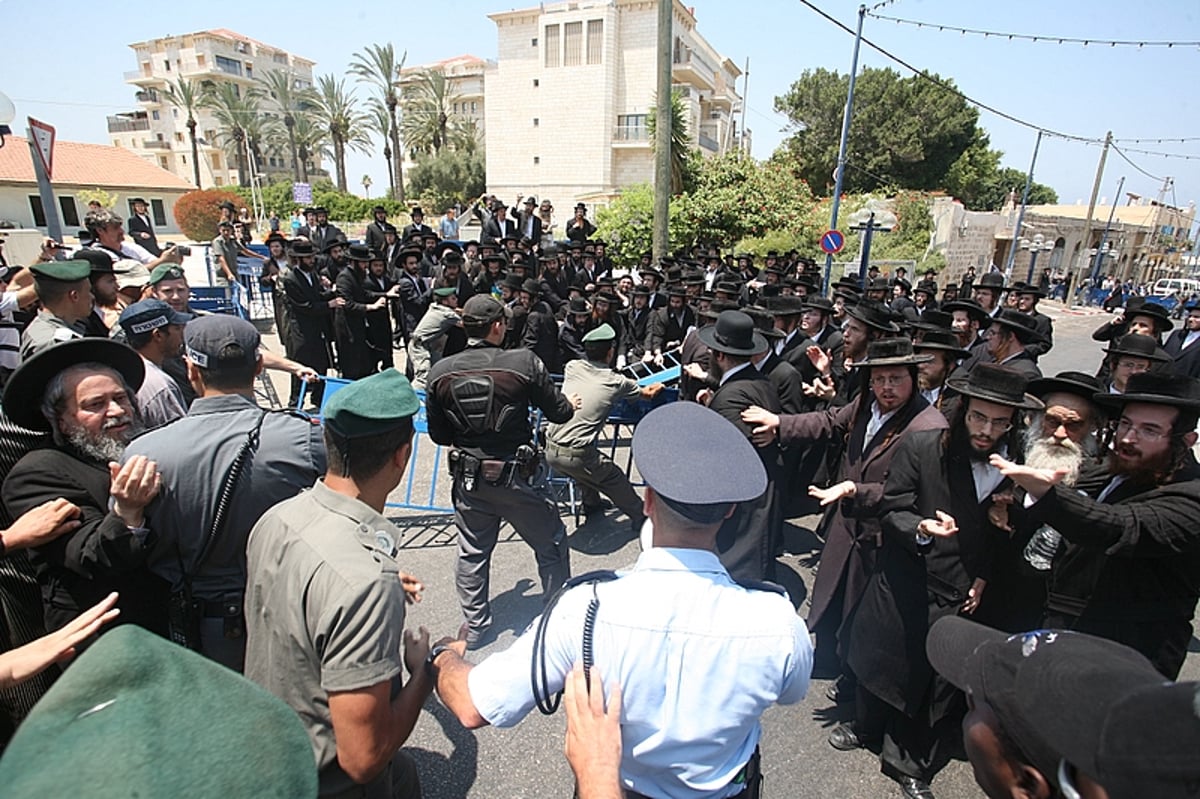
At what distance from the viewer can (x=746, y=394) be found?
393 cm

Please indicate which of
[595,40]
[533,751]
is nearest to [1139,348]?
[533,751]

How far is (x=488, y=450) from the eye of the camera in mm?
3791

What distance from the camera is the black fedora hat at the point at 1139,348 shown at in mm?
4648

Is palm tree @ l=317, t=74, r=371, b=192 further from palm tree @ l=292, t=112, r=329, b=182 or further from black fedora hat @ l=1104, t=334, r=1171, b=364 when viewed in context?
black fedora hat @ l=1104, t=334, r=1171, b=364

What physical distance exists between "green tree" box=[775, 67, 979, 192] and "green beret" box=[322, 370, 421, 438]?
41182 mm

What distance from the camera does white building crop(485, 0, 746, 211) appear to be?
41.8 m

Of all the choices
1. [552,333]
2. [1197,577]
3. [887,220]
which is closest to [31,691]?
[1197,577]

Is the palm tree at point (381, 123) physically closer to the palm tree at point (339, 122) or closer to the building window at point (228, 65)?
the palm tree at point (339, 122)

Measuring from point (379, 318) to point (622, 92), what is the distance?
40012mm

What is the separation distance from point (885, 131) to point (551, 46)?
23313mm

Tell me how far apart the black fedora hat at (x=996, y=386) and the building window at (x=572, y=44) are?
46.1 m

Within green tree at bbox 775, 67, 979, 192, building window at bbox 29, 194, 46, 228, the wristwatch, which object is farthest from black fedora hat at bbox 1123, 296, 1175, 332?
building window at bbox 29, 194, 46, 228

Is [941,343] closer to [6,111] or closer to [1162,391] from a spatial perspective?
[1162,391]

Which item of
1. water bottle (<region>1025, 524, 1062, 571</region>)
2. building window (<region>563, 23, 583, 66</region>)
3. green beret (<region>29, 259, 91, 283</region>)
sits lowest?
water bottle (<region>1025, 524, 1062, 571</region>)
